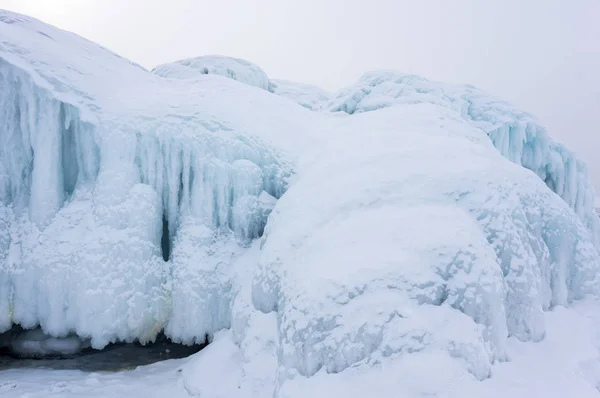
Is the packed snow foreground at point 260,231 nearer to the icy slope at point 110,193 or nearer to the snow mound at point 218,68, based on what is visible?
the icy slope at point 110,193

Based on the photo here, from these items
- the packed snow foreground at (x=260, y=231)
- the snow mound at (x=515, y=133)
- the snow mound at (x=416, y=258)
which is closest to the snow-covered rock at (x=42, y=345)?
the packed snow foreground at (x=260, y=231)

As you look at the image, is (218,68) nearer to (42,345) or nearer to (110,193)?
(110,193)

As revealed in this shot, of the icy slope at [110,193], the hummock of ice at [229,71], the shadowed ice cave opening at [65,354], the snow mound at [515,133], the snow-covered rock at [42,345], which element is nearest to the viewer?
the icy slope at [110,193]

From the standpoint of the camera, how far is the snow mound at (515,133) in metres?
15.2

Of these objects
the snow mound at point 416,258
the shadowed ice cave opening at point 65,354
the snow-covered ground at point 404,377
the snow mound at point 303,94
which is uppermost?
the snow mound at point 303,94

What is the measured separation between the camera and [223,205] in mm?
7668

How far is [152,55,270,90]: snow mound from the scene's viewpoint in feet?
58.1

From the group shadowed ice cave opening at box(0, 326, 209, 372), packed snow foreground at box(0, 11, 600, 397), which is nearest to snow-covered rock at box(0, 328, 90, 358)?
shadowed ice cave opening at box(0, 326, 209, 372)

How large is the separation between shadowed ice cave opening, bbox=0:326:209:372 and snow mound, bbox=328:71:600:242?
1045cm

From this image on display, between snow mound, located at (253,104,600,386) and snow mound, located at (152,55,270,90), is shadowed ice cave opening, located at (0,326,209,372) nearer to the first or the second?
snow mound, located at (253,104,600,386)

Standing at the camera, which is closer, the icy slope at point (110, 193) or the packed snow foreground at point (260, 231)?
the packed snow foreground at point (260, 231)

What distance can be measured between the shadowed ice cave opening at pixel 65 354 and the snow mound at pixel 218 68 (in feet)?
40.9

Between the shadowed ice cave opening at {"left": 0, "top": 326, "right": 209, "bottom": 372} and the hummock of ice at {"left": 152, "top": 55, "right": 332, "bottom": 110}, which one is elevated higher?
the hummock of ice at {"left": 152, "top": 55, "right": 332, "bottom": 110}

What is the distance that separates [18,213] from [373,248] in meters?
A: 6.61
